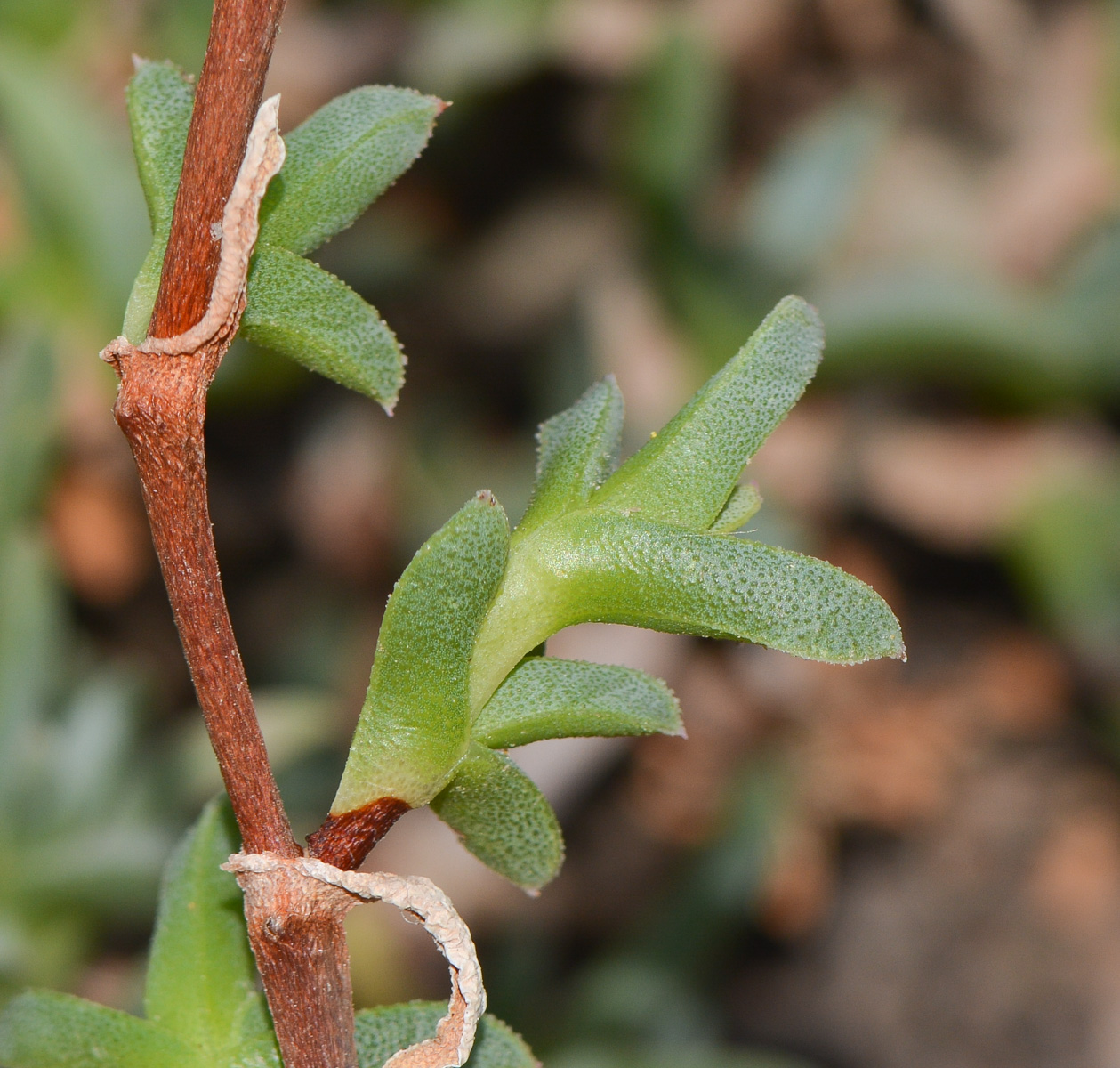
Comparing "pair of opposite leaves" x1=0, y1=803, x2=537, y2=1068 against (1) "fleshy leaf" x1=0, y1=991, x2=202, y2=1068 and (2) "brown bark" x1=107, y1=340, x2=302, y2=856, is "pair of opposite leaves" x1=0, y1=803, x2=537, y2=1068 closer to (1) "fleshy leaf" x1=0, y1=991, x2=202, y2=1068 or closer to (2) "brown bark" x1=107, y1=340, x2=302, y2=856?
(1) "fleshy leaf" x1=0, y1=991, x2=202, y2=1068

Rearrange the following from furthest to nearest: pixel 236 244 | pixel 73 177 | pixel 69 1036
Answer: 1. pixel 73 177
2. pixel 69 1036
3. pixel 236 244

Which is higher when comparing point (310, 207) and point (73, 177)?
point (73, 177)

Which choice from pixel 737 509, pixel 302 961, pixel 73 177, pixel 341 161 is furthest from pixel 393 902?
pixel 73 177

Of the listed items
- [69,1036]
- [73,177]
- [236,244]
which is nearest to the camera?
[236,244]

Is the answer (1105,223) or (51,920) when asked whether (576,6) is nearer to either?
(1105,223)

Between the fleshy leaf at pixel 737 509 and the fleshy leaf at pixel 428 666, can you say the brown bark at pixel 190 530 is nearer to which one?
the fleshy leaf at pixel 428 666

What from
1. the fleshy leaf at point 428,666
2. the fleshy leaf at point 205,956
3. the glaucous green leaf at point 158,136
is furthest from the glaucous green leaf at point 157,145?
the fleshy leaf at point 205,956

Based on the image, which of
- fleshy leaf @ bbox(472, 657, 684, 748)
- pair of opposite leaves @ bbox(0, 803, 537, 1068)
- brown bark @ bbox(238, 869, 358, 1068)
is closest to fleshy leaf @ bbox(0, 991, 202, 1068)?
pair of opposite leaves @ bbox(0, 803, 537, 1068)

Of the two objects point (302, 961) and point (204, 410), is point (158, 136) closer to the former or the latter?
point (204, 410)
